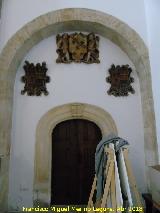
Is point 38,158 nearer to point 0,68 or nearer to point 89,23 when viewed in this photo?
point 0,68

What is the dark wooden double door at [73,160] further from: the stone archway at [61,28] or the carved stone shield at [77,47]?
the carved stone shield at [77,47]

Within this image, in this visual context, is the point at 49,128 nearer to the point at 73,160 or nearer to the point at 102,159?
the point at 73,160

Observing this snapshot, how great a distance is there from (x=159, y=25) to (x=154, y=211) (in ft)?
10.2

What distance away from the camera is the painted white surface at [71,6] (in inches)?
185

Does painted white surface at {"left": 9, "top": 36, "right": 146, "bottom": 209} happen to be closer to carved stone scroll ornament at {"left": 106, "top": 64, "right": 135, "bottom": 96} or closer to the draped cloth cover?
carved stone scroll ornament at {"left": 106, "top": 64, "right": 135, "bottom": 96}

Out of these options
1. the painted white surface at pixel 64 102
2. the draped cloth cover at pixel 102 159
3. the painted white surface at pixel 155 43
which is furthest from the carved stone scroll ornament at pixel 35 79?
the painted white surface at pixel 155 43

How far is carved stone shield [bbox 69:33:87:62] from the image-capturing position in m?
4.97

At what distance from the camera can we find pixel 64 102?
4.84m

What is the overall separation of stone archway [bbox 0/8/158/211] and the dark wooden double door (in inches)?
35.7

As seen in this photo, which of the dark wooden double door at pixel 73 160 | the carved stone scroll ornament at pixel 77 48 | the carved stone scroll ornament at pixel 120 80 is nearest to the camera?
the dark wooden double door at pixel 73 160

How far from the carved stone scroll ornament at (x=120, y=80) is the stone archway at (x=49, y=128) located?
0.48 meters

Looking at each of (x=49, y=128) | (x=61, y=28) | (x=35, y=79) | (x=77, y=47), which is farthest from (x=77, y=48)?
(x=49, y=128)

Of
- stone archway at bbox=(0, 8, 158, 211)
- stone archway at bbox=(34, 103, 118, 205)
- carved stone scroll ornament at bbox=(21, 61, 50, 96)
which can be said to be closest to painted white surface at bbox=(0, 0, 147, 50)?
stone archway at bbox=(0, 8, 158, 211)

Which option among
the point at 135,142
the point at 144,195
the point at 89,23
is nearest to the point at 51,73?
the point at 89,23
